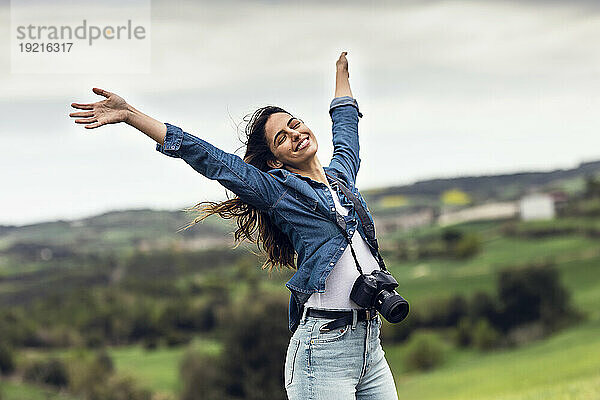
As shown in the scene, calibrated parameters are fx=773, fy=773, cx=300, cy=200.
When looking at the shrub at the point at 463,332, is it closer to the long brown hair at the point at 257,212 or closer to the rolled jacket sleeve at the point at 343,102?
the rolled jacket sleeve at the point at 343,102

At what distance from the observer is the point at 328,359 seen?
2324mm

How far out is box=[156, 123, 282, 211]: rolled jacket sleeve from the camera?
221 cm

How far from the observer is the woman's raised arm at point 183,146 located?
7.23 ft

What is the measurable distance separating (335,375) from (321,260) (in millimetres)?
349

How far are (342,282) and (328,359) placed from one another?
24cm

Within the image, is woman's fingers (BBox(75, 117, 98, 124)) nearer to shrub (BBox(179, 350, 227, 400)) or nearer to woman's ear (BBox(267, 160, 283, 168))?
woman's ear (BBox(267, 160, 283, 168))

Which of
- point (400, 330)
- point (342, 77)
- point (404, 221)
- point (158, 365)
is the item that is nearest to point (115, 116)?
point (342, 77)

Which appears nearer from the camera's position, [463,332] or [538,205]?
[463,332]

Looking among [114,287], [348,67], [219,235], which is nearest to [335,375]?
[348,67]

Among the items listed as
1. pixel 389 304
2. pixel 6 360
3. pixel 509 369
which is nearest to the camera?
pixel 389 304

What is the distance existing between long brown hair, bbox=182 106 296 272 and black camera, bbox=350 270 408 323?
35cm

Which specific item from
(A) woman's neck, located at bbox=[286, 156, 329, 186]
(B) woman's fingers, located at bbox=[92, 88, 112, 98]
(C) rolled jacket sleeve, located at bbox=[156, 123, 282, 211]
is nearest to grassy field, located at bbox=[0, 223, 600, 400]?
(A) woman's neck, located at bbox=[286, 156, 329, 186]

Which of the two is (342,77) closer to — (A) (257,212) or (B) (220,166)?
(A) (257,212)

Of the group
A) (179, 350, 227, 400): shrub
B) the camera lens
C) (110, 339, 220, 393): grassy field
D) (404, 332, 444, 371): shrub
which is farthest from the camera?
(110, 339, 220, 393): grassy field
